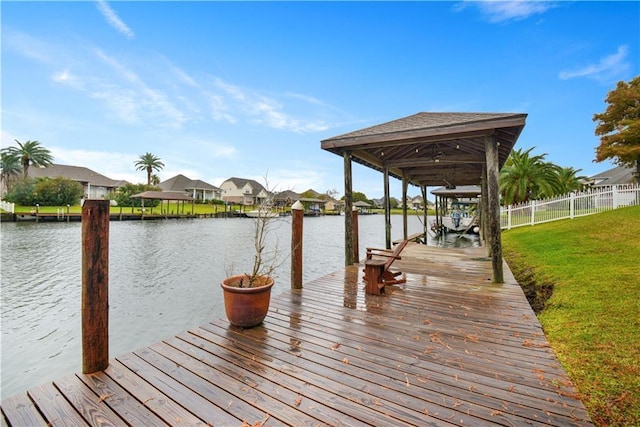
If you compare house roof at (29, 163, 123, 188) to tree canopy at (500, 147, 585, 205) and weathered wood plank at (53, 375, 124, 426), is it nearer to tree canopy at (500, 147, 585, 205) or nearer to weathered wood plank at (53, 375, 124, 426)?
weathered wood plank at (53, 375, 124, 426)

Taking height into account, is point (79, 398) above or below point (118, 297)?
above

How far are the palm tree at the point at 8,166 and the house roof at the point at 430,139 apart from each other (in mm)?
56221

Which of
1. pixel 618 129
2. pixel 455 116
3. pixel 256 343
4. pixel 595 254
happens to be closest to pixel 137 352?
pixel 256 343

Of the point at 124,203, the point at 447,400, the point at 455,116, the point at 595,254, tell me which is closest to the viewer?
the point at 447,400

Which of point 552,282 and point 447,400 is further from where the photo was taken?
point 552,282

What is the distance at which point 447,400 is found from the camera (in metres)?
1.93

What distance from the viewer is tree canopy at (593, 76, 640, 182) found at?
18031 mm

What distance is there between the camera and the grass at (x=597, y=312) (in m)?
2.19

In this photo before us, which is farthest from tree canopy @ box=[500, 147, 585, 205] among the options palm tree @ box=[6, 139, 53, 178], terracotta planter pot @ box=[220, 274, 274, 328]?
palm tree @ box=[6, 139, 53, 178]

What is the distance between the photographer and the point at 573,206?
13391 millimetres

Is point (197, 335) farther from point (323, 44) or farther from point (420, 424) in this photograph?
point (323, 44)

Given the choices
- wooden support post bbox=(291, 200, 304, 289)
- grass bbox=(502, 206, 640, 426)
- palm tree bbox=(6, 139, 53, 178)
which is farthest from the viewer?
palm tree bbox=(6, 139, 53, 178)

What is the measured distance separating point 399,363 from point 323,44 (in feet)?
47.6

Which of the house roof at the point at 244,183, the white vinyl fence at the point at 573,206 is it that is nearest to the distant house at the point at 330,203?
the house roof at the point at 244,183
